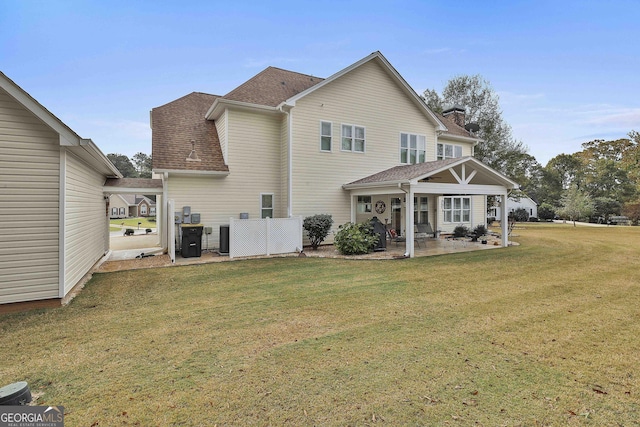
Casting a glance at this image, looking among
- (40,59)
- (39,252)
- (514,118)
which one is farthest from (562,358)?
(514,118)

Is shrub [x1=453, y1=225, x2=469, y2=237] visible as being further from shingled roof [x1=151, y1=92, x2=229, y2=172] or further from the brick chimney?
shingled roof [x1=151, y1=92, x2=229, y2=172]

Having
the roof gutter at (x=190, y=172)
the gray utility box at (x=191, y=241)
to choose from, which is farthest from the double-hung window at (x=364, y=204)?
the gray utility box at (x=191, y=241)

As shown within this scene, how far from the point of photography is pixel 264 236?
1079cm

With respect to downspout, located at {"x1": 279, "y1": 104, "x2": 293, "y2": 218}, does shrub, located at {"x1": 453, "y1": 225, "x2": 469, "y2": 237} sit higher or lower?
lower

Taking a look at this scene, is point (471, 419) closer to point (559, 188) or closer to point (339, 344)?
point (339, 344)

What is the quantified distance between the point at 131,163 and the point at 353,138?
3369 inches

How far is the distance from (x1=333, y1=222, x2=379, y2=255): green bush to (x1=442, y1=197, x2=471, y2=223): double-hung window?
26.0ft

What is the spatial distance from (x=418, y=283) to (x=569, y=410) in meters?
4.42

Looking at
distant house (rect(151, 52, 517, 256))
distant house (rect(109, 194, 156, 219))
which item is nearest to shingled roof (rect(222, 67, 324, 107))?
distant house (rect(151, 52, 517, 256))

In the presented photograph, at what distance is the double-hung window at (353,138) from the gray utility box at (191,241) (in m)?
6.95

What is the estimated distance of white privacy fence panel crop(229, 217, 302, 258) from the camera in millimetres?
10281

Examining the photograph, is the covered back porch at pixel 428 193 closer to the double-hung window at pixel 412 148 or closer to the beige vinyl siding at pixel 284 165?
the double-hung window at pixel 412 148

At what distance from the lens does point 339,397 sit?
2.76 meters

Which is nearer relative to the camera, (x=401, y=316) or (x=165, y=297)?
(x=401, y=316)
